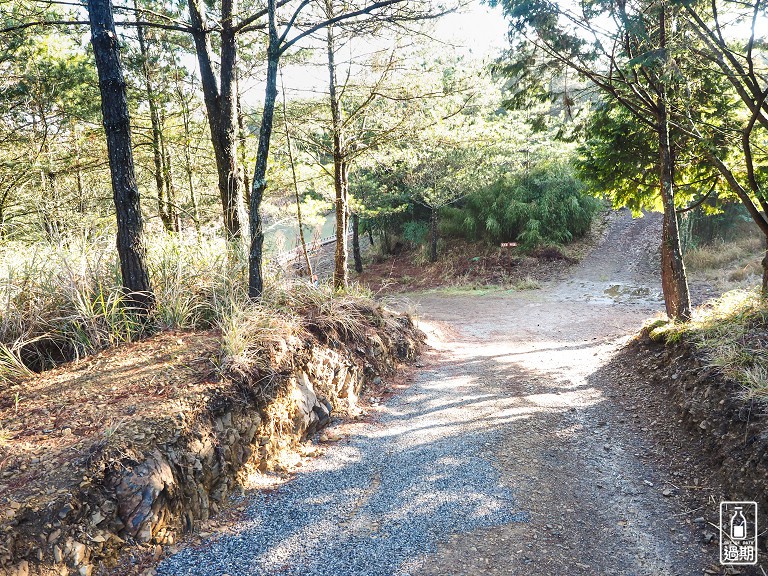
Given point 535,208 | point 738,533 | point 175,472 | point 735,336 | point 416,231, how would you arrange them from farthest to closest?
1. point 416,231
2. point 535,208
3. point 735,336
4. point 175,472
5. point 738,533

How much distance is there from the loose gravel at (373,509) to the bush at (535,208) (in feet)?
43.6

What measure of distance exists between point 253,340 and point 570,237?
15.5m

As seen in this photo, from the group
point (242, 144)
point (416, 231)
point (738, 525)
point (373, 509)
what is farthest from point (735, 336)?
point (416, 231)

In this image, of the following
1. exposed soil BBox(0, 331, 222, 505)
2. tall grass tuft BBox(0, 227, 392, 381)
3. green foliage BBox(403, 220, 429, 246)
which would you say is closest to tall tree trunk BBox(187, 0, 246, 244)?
tall grass tuft BBox(0, 227, 392, 381)

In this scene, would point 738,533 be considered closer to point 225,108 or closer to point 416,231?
point 225,108

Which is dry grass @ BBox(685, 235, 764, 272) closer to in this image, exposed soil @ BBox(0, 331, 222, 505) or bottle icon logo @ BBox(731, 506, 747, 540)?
bottle icon logo @ BBox(731, 506, 747, 540)

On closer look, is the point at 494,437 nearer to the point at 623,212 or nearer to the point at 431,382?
the point at 431,382

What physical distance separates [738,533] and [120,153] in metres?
5.17

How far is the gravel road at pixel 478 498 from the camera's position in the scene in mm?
2393

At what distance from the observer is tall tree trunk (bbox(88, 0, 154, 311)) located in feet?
12.0

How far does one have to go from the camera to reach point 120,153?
382 cm

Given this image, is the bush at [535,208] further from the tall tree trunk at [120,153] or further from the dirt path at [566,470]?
the tall tree trunk at [120,153]

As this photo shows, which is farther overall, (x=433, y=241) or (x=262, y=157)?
(x=433, y=241)

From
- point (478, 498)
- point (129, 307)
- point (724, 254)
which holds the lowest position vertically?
point (478, 498)
